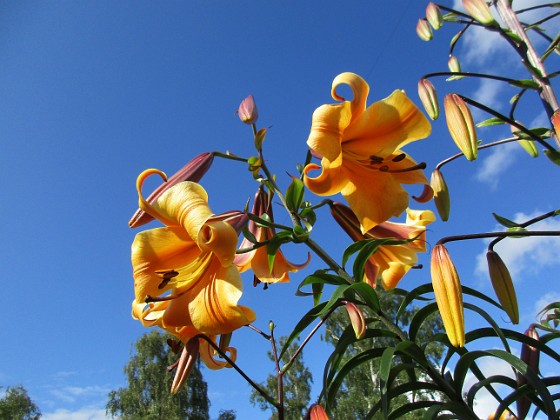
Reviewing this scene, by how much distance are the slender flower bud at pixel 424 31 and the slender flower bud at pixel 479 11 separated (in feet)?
1.30

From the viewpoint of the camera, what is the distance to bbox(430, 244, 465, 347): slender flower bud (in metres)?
0.73

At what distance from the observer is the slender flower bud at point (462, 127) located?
103cm

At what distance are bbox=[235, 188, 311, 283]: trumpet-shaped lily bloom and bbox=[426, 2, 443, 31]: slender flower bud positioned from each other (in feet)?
3.98

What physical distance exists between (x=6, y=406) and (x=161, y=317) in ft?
65.4

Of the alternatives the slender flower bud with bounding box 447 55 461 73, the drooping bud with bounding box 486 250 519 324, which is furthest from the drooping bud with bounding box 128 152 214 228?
the slender flower bud with bounding box 447 55 461 73

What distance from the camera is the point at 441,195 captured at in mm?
1064

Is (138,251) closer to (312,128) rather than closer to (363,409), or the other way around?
(312,128)

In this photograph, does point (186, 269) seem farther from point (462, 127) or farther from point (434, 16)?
point (434, 16)

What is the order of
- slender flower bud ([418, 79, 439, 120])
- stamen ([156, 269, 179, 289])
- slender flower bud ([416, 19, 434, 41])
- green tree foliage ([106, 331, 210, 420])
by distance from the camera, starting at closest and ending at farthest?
stamen ([156, 269, 179, 289])
slender flower bud ([418, 79, 439, 120])
slender flower bud ([416, 19, 434, 41])
green tree foliage ([106, 331, 210, 420])

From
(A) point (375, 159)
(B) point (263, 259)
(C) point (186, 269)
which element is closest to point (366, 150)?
(A) point (375, 159)

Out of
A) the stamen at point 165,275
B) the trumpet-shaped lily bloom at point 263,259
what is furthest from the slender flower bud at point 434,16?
the stamen at point 165,275

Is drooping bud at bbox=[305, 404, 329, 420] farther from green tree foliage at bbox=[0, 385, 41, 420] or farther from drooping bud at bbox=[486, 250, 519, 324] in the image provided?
green tree foliage at bbox=[0, 385, 41, 420]

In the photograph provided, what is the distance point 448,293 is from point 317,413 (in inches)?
11.4

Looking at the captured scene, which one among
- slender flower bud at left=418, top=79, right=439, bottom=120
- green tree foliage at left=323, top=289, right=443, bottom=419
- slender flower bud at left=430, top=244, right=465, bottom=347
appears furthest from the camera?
green tree foliage at left=323, top=289, right=443, bottom=419
